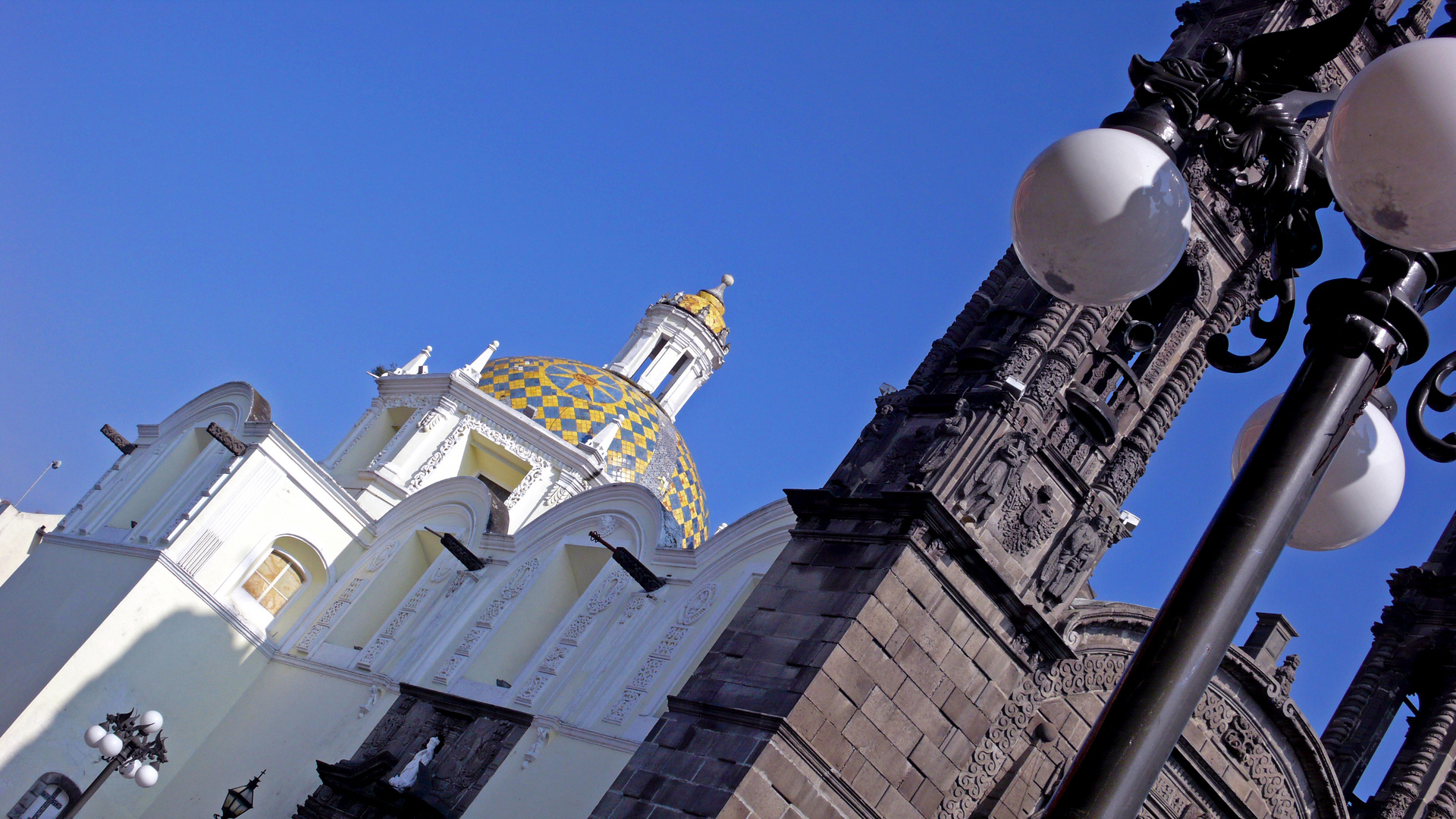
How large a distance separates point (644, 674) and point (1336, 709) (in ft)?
21.5

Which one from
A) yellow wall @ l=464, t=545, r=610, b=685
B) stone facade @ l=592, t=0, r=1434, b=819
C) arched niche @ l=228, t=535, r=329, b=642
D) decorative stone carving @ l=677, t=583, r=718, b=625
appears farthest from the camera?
arched niche @ l=228, t=535, r=329, b=642


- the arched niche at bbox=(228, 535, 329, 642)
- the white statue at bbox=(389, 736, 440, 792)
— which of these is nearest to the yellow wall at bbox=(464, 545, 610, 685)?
the white statue at bbox=(389, 736, 440, 792)

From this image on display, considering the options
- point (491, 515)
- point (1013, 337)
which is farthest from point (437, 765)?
point (1013, 337)

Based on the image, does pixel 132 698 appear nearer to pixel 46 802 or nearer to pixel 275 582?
pixel 46 802

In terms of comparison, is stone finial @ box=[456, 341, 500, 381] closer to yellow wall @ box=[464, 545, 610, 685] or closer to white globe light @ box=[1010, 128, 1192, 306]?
yellow wall @ box=[464, 545, 610, 685]

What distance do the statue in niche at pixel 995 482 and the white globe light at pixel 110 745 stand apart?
8780mm

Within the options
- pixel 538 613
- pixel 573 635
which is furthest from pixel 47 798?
pixel 573 635

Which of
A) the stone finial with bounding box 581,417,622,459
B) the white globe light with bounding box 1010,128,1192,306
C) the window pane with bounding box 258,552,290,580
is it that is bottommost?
the window pane with bounding box 258,552,290,580

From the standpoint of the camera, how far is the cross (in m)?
15.4

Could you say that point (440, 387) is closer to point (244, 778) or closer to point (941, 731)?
point (244, 778)

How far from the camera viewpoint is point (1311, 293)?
274 cm

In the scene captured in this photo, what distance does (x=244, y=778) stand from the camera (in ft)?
50.2

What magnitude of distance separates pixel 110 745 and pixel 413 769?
2874mm

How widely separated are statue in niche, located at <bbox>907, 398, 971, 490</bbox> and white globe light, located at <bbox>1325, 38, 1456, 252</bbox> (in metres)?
5.33
